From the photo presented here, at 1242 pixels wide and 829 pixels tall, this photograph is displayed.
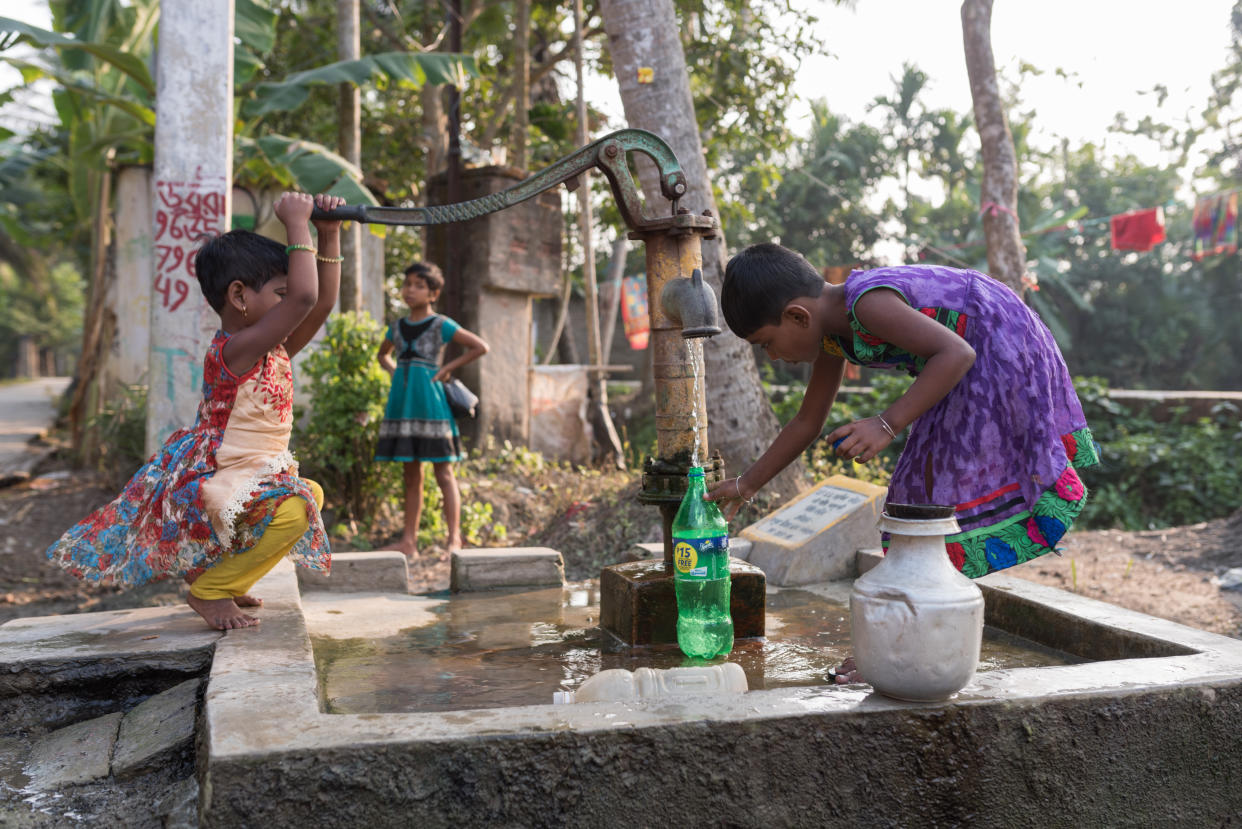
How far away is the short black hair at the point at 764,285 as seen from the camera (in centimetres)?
271

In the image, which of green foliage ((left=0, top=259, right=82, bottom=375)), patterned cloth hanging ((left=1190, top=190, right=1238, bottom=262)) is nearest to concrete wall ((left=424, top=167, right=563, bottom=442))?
patterned cloth hanging ((left=1190, top=190, right=1238, bottom=262))

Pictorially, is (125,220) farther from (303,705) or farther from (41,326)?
(41,326)

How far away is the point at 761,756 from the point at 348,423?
5.13m

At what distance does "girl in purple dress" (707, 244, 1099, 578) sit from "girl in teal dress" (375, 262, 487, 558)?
144 inches

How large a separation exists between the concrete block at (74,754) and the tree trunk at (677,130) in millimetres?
4201

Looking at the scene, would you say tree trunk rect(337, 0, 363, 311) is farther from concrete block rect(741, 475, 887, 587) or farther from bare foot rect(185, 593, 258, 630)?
bare foot rect(185, 593, 258, 630)

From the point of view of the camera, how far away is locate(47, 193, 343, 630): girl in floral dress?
2.96 m

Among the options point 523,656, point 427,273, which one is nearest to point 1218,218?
point 427,273

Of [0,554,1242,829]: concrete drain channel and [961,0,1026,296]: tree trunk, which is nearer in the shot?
[0,554,1242,829]: concrete drain channel

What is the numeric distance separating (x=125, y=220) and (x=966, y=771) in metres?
9.94

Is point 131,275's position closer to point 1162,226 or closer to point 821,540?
point 821,540

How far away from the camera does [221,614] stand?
2.96 m

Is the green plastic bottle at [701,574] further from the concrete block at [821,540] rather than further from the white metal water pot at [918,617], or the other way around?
the concrete block at [821,540]

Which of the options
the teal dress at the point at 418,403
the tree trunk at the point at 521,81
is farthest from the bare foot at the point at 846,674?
the tree trunk at the point at 521,81
